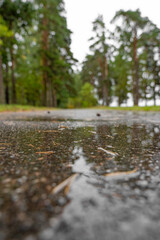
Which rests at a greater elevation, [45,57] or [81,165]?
[45,57]

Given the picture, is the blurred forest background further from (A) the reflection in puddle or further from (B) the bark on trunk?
(A) the reflection in puddle

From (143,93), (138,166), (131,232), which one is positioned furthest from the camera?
(143,93)

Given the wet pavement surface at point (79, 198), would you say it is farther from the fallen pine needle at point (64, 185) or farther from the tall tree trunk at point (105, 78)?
the tall tree trunk at point (105, 78)

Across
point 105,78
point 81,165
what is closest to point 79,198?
point 81,165

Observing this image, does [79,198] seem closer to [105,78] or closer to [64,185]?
[64,185]

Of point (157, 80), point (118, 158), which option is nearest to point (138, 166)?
point (118, 158)

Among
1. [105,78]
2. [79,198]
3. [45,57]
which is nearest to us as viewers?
[79,198]

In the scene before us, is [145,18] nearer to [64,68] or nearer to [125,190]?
[64,68]

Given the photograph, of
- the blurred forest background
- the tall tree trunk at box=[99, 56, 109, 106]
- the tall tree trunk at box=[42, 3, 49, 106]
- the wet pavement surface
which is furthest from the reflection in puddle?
the tall tree trunk at box=[99, 56, 109, 106]

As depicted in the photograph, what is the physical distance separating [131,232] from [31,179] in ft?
1.30

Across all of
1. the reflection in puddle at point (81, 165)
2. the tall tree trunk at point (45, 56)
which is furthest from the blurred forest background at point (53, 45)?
the reflection in puddle at point (81, 165)

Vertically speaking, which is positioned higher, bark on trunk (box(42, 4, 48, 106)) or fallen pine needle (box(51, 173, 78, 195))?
bark on trunk (box(42, 4, 48, 106))

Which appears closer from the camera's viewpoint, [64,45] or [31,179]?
[31,179]

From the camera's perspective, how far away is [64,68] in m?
19.3
